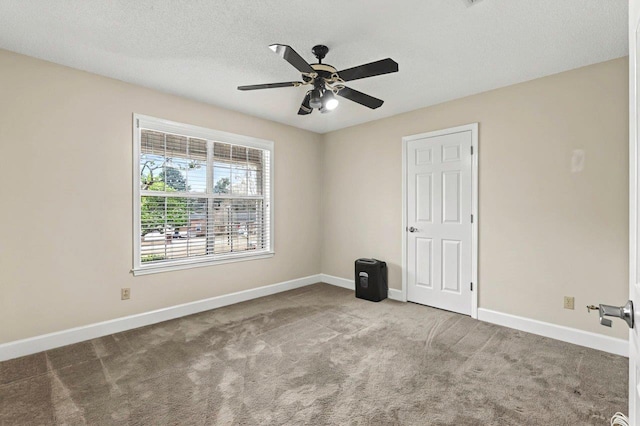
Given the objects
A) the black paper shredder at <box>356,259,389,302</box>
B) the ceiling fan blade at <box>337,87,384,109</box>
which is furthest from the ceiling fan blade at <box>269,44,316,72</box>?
the black paper shredder at <box>356,259,389,302</box>

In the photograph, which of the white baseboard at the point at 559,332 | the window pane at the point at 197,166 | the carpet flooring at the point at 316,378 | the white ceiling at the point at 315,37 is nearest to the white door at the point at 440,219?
the white baseboard at the point at 559,332

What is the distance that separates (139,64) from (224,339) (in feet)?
8.82

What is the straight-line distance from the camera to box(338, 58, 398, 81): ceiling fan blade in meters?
2.15

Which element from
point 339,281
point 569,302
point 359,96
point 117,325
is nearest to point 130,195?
point 117,325

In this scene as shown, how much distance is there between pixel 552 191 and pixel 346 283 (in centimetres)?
297

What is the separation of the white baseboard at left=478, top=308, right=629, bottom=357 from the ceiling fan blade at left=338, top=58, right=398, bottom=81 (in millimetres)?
2816

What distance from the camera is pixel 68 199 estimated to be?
116 inches

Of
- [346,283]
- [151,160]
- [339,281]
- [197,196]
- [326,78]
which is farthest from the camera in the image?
[339,281]

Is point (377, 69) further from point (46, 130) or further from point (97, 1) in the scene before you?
point (46, 130)

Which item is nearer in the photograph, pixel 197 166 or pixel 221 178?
pixel 197 166

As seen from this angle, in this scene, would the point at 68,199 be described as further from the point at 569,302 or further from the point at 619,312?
the point at 569,302

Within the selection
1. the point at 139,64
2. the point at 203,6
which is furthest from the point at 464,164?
the point at 139,64

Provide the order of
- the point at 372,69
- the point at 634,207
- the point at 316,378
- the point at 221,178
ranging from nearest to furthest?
the point at 634,207
the point at 372,69
the point at 316,378
the point at 221,178

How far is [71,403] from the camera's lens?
81.6 inches
